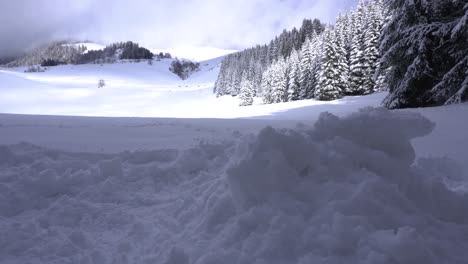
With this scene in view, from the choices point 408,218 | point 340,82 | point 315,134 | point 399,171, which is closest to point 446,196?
point 399,171

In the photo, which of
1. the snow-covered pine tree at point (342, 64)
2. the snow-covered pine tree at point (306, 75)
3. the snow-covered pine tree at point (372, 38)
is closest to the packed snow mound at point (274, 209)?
the snow-covered pine tree at point (342, 64)

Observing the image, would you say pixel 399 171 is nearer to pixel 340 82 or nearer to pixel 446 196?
pixel 446 196

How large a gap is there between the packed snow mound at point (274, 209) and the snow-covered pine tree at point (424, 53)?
27.5 feet

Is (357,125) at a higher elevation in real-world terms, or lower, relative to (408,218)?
higher

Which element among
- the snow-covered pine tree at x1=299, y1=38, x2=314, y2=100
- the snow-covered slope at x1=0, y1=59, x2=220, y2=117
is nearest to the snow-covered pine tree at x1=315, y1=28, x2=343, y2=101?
the snow-covered pine tree at x1=299, y1=38, x2=314, y2=100

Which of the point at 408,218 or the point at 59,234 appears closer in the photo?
the point at 408,218

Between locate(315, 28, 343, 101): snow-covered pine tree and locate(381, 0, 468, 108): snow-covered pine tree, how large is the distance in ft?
73.4

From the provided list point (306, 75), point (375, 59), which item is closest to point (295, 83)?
point (306, 75)

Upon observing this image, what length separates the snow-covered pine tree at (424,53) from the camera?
34.2 ft

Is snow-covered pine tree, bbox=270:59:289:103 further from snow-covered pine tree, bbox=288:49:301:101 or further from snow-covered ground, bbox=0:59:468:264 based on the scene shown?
snow-covered ground, bbox=0:59:468:264

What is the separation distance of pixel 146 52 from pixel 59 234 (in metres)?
176

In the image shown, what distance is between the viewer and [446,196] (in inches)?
107

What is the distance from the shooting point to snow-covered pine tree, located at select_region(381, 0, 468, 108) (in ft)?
34.2

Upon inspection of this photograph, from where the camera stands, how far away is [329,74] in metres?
34.9
